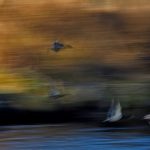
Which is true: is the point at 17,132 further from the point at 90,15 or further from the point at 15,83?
the point at 90,15

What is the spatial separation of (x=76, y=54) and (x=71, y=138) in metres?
4.32

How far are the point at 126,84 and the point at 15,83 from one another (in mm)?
1576

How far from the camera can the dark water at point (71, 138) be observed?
304 inches

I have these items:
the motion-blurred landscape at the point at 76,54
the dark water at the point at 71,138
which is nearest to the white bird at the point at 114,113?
the motion-blurred landscape at the point at 76,54

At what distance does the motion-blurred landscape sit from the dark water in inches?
37.6

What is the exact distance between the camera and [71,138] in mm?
8258

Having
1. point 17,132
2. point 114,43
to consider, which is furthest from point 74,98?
point 114,43

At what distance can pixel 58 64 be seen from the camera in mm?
12156

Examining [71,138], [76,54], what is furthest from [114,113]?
[76,54]

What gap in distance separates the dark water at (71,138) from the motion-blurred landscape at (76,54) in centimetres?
96

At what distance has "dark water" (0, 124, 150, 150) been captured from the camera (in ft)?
25.3

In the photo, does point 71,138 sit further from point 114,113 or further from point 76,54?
point 76,54

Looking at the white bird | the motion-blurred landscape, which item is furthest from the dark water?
the motion-blurred landscape

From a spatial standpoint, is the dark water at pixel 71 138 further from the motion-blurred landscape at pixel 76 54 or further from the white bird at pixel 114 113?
the motion-blurred landscape at pixel 76 54
